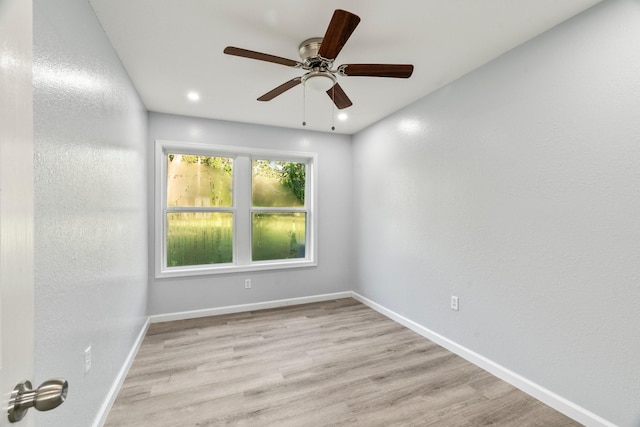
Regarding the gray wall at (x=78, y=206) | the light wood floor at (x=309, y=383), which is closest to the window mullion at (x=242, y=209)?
the light wood floor at (x=309, y=383)

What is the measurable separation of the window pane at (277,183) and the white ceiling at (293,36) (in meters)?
1.27

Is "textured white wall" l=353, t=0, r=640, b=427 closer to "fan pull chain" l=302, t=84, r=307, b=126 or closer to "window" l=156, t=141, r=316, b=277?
"fan pull chain" l=302, t=84, r=307, b=126

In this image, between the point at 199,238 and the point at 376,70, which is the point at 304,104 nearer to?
the point at 376,70

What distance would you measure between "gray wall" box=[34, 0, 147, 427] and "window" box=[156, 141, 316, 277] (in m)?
1.24

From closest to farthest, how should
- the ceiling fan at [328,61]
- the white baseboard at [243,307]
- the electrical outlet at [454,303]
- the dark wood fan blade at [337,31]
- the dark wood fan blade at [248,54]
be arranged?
the dark wood fan blade at [337,31] → the ceiling fan at [328,61] → the dark wood fan blade at [248,54] → the electrical outlet at [454,303] → the white baseboard at [243,307]

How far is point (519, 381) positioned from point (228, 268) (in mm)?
3091

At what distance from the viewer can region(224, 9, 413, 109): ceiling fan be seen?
151 cm

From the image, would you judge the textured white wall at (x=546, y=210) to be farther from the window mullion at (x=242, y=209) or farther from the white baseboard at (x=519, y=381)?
the window mullion at (x=242, y=209)

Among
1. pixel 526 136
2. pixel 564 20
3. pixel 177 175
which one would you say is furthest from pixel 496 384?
pixel 177 175

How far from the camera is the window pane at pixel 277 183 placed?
3990mm

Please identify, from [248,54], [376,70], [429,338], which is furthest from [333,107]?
[429,338]

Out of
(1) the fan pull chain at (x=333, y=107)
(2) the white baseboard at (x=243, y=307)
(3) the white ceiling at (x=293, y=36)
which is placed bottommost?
(2) the white baseboard at (x=243, y=307)

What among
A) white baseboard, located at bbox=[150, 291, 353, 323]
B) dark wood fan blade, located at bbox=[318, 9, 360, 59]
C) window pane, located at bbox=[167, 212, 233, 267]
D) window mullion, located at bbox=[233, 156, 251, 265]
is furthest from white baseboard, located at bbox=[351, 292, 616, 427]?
dark wood fan blade, located at bbox=[318, 9, 360, 59]

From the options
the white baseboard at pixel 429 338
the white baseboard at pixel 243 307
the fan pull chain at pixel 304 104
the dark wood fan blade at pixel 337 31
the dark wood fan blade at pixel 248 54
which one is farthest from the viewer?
the white baseboard at pixel 243 307
